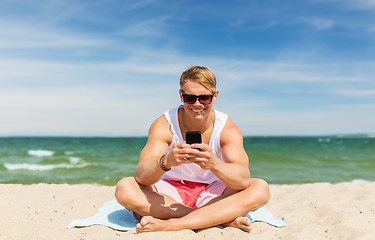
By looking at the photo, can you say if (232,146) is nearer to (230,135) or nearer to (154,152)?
(230,135)

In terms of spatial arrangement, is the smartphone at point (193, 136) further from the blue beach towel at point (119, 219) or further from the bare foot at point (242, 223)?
the blue beach towel at point (119, 219)

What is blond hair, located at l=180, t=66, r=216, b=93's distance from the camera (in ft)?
11.2

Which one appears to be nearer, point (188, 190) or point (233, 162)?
point (233, 162)

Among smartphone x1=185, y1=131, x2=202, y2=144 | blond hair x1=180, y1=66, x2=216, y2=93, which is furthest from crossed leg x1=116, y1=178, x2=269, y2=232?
blond hair x1=180, y1=66, x2=216, y2=93

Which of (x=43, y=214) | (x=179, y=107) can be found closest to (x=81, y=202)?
(x=43, y=214)

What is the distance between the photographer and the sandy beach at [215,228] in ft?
11.6

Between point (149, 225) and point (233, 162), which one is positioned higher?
point (233, 162)

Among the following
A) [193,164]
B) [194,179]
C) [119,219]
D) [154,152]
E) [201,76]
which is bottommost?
[119,219]

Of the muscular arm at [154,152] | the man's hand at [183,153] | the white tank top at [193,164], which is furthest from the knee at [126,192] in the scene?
the man's hand at [183,153]

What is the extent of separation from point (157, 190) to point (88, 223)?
100 centimetres

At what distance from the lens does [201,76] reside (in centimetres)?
343

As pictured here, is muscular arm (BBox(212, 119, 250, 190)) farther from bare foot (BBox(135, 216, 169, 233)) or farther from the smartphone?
bare foot (BBox(135, 216, 169, 233))

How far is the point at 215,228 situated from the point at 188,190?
576mm

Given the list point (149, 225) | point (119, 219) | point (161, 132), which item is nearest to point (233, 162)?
point (161, 132)
